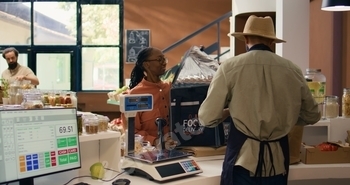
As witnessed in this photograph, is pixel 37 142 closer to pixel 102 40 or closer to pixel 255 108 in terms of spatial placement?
pixel 255 108

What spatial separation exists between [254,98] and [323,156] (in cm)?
78

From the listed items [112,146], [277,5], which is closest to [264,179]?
[112,146]

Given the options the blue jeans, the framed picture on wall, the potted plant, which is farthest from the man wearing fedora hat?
the framed picture on wall

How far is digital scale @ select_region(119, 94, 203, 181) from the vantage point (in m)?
2.09

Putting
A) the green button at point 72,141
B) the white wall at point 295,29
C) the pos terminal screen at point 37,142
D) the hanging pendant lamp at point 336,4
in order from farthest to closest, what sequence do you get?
the white wall at point 295,29, the hanging pendant lamp at point 336,4, the green button at point 72,141, the pos terminal screen at point 37,142

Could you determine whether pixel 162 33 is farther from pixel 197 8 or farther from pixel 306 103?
pixel 306 103

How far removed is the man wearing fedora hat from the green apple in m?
0.57

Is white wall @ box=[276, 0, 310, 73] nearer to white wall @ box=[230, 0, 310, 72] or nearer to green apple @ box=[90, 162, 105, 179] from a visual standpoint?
white wall @ box=[230, 0, 310, 72]

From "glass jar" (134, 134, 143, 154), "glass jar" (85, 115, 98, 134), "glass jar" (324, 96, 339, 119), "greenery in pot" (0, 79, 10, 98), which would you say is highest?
"greenery in pot" (0, 79, 10, 98)

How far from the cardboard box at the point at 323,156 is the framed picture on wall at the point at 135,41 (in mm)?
5134

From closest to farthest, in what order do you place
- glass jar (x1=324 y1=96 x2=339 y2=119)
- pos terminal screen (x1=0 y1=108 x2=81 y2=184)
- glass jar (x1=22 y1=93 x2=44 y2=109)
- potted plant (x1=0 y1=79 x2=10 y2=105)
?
pos terminal screen (x1=0 y1=108 x2=81 y2=184), glass jar (x1=22 y1=93 x2=44 y2=109), potted plant (x1=0 y1=79 x2=10 y2=105), glass jar (x1=324 y1=96 x2=339 y2=119)

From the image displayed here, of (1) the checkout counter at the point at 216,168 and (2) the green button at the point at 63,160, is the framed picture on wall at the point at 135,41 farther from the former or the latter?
(2) the green button at the point at 63,160

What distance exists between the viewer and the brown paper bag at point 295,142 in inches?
98.2

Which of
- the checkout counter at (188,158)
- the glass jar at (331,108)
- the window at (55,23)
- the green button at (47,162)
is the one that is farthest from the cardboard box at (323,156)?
the window at (55,23)
